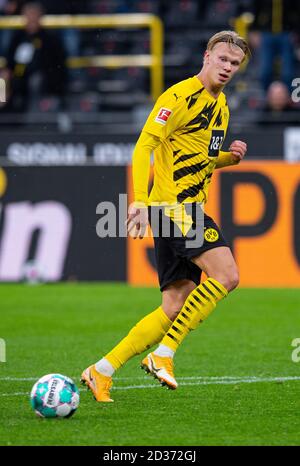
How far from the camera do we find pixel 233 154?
729 centimetres

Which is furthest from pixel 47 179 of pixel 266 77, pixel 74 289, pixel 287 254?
pixel 266 77

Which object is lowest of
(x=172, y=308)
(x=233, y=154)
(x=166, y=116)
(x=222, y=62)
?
(x=172, y=308)

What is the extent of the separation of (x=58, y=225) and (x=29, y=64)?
3.61 m

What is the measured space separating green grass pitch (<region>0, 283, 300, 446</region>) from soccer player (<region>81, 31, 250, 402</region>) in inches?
12.7

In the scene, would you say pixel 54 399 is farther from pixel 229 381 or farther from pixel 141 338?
pixel 229 381

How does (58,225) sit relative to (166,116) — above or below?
below

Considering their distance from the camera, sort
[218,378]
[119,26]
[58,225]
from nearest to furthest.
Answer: [218,378] < [58,225] < [119,26]

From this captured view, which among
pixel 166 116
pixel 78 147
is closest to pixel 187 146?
pixel 166 116

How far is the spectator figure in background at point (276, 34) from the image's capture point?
53.4 feet

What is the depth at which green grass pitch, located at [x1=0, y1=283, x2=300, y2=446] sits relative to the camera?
5848 millimetres

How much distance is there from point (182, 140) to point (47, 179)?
719cm

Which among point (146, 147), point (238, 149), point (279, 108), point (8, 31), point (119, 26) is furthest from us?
point (8, 31)

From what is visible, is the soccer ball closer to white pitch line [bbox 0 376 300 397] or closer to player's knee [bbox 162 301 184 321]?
player's knee [bbox 162 301 184 321]
